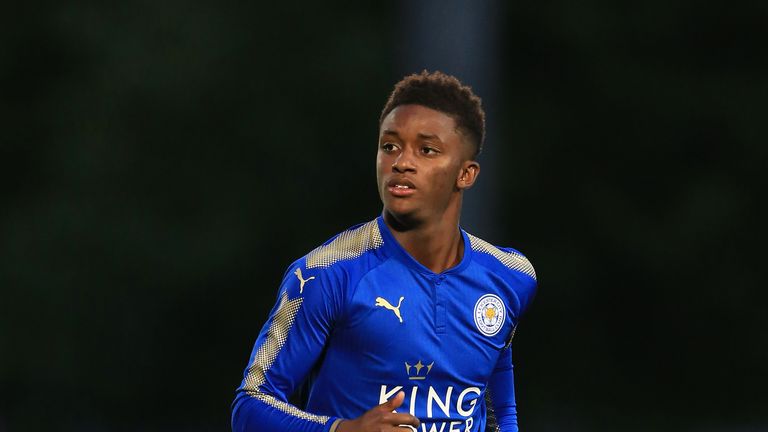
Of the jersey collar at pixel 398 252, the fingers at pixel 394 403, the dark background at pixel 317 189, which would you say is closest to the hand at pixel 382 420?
the fingers at pixel 394 403

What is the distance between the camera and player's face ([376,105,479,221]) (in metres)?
4.48

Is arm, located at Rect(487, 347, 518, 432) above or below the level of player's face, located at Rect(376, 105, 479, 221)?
below

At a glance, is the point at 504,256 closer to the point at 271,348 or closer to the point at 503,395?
the point at 503,395

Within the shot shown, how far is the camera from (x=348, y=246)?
4555 millimetres

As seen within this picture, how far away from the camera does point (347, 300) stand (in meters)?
4.39

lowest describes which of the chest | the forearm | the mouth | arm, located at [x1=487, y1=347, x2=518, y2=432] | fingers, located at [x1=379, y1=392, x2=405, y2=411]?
the forearm

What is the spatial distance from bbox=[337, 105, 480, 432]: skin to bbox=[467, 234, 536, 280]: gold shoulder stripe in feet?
0.71

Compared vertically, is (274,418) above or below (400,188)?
below

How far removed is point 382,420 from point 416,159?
2.76 feet

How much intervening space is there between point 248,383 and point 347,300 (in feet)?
1.28

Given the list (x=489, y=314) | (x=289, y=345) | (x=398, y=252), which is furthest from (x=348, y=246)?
(x=489, y=314)

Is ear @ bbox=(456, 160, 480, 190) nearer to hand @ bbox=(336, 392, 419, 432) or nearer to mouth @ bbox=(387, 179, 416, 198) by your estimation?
mouth @ bbox=(387, 179, 416, 198)

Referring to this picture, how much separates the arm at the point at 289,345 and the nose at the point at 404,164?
1.29ft

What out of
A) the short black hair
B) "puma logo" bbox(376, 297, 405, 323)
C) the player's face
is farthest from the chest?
the short black hair
